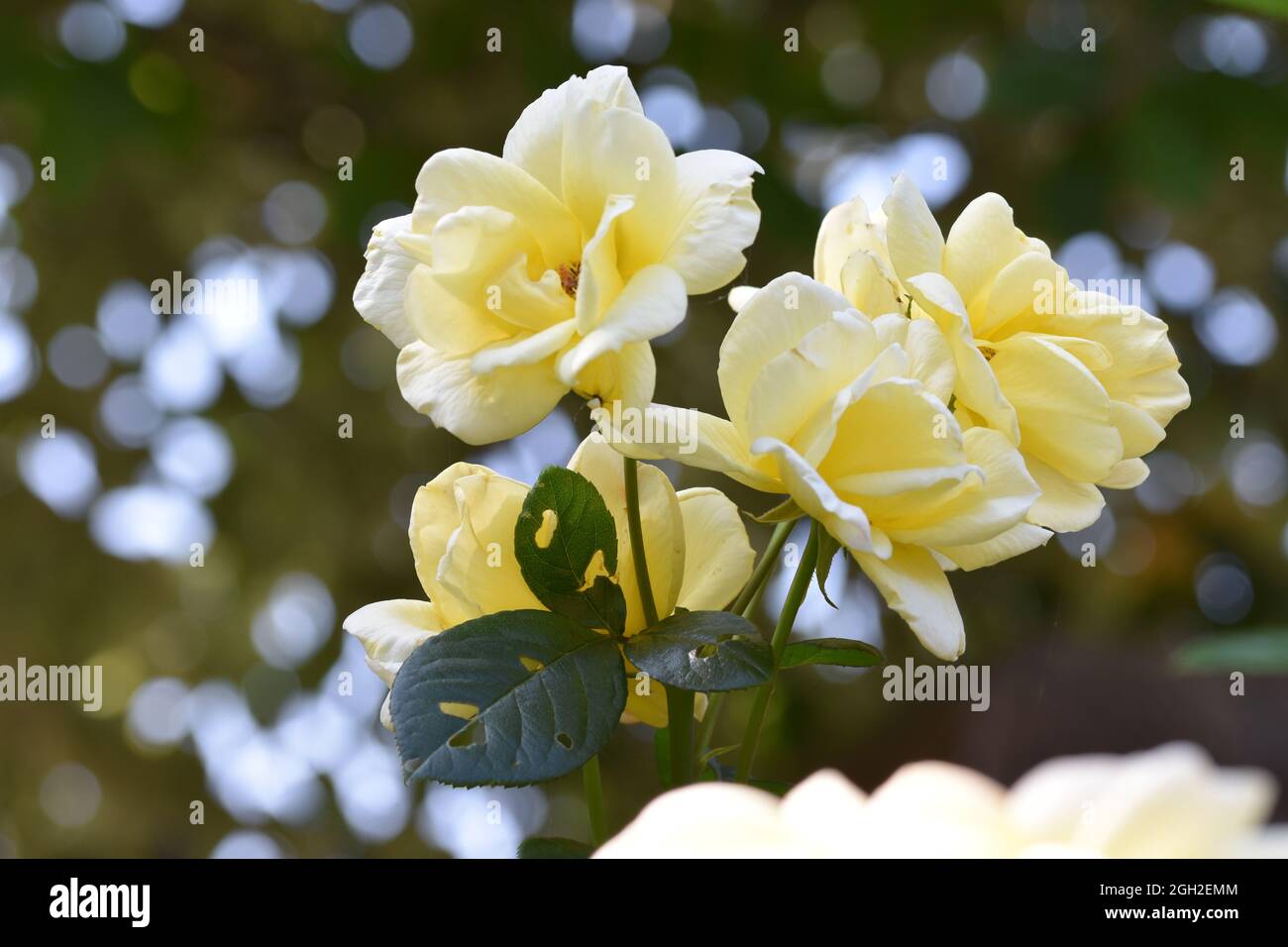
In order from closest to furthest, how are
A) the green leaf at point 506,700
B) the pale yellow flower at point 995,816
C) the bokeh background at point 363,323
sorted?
the pale yellow flower at point 995,816
the green leaf at point 506,700
the bokeh background at point 363,323

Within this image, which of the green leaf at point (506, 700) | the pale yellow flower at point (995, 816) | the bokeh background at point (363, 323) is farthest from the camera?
the bokeh background at point (363, 323)

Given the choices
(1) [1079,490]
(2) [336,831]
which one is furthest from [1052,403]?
(2) [336,831]

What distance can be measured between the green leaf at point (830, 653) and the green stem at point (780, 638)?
16 mm

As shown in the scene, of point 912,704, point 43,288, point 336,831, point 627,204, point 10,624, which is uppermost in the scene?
point 43,288

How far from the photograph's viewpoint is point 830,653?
30 cm

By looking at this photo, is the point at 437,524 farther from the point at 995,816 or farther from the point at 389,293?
the point at 995,816

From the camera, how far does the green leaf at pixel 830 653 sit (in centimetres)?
30

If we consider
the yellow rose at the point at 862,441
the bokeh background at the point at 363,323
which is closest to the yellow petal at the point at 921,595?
the yellow rose at the point at 862,441

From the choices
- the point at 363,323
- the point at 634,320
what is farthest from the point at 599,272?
the point at 363,323

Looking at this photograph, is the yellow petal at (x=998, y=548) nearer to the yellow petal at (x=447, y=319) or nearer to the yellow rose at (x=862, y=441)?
the yellow rose at (x=862, y=441)

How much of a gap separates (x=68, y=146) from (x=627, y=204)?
34.4 inches

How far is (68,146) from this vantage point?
979 millimetres

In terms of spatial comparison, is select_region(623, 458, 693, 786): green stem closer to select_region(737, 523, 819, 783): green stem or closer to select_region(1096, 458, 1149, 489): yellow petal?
select_region(737, 523, 819, 783): green stem

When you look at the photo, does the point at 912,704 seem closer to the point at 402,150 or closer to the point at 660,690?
the point at 402,150
